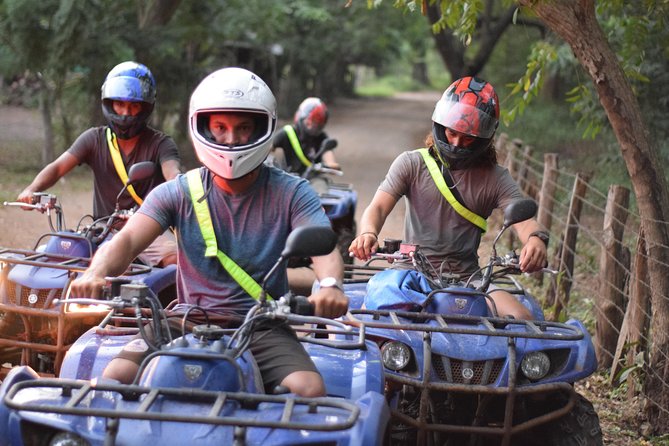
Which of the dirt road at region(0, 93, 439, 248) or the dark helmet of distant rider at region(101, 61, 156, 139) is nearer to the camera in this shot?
the dark helmet of distant rider at region(101, 61, 156, 139)

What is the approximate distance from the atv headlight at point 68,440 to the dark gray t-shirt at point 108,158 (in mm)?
4200

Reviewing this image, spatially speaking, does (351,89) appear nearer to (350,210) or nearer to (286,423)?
(350,210)

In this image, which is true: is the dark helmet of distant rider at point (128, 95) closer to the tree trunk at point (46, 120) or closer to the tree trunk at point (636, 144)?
the tree trunk at point (636, 144)

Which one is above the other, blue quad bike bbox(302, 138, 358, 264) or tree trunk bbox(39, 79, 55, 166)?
tree trunk bbox(39, 79, 55, 166)

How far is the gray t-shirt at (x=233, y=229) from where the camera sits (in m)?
4.91

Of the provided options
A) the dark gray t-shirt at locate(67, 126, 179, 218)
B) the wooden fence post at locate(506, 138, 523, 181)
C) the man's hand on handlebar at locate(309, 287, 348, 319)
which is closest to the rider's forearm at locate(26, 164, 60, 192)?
the dark gray t-shirt at locate(67, 126, 179, 218)

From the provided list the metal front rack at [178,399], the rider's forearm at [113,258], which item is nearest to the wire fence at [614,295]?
the metal front rack at [178,399]

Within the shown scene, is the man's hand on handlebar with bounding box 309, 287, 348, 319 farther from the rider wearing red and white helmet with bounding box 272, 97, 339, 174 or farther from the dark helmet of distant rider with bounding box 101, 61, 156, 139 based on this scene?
the rider wearing red and white helmet with bounding box 272, 97, 339, 174

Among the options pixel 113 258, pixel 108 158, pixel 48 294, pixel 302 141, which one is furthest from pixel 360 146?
pixel 113 258

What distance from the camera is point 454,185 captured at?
6871 millimetres

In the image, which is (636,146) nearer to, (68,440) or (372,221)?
Answer: (372,221)

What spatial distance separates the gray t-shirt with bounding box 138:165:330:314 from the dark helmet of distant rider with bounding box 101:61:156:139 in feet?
9.63

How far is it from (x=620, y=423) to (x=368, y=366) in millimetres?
3347

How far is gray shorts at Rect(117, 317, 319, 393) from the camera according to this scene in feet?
14.9
